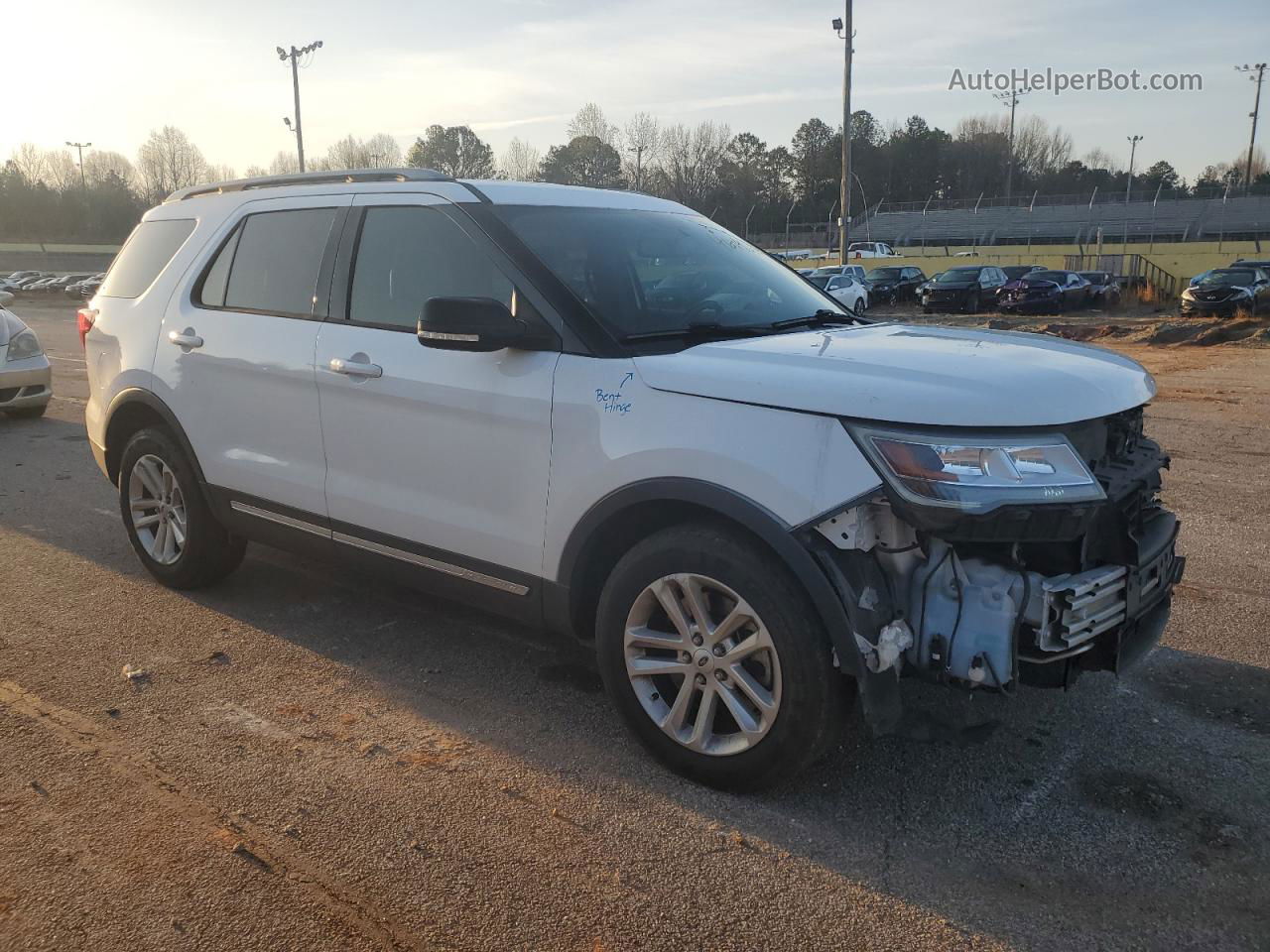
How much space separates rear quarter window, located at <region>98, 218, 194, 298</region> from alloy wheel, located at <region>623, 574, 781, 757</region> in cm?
331

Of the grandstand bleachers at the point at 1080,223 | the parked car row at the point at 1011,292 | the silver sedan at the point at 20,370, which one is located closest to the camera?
the silver sedan at the point at 20,370

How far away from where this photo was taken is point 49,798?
3.21 metres

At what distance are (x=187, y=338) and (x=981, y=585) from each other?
12.3 ft

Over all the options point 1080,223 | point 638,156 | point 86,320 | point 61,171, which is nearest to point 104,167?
point 61,171

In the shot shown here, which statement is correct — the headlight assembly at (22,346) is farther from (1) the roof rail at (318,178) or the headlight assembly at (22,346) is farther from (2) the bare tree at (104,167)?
(2) the bare tree at (104,167)

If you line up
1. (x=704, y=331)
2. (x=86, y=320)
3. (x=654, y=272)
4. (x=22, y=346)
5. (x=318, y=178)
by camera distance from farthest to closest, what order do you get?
(x=22, y=346) < (x=86, y=320) < (x=318, y=178) < (x=654, y=272) < (x=704, y=331)

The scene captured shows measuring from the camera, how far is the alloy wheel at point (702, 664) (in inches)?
119

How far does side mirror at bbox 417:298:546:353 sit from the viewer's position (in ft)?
10.9

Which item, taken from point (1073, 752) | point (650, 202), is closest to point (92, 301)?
point (650, 202)

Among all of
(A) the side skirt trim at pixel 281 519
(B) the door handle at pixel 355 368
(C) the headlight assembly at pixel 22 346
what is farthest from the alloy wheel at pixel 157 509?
(C) the headlight assembly at pixel 22 346

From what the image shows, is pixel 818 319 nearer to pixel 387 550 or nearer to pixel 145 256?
pixel 387 550

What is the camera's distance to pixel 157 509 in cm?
517

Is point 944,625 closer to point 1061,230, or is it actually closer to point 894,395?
point 894,395

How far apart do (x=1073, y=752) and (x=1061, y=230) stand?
6975 centimetres
